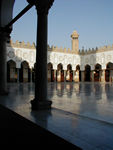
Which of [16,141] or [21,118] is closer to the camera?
[16,141]

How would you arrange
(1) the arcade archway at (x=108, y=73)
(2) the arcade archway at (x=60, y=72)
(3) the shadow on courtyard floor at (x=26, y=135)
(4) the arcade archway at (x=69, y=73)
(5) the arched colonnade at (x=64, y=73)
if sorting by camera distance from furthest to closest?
1. (4) the arcade archway at (x=69, y=73)
2. (2) the arcade archway at (x=60, y=72)
3. (1) the arcade archway at (x=108, y=73)
4. (5) the arched colonnade at (x=64, y=73)
5. (3) the shadow on courtyard floor at (x=26, y=135)

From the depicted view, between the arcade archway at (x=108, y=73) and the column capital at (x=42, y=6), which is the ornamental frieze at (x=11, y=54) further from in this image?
the column capital at (x=42, y=6)

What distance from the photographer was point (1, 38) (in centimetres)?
793

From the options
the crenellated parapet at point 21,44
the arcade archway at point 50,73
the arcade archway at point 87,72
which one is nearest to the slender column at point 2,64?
the crenellated parapet at point 21,44

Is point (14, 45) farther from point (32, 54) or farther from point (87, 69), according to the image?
point (87, 69)

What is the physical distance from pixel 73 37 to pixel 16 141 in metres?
38.4

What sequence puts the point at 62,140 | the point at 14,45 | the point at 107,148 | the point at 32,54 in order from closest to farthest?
the point at 107,148 < the point at 62,140 < the point at 14,45 < the point at 32,54

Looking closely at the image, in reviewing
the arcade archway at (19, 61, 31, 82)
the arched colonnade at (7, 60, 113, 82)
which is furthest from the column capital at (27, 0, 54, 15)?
the arcade archway at (19, 61, 31, 82)

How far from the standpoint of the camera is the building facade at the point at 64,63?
91.0 feet

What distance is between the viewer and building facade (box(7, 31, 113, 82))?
91.0 ft

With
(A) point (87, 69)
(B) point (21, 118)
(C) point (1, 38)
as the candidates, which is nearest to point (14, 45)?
(A) point (87, 69)

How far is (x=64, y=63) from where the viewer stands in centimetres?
3206

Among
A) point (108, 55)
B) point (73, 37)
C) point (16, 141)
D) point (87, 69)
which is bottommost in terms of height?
point (16, 141)

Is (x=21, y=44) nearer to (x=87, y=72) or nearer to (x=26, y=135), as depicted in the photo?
(x=87, y=72)
